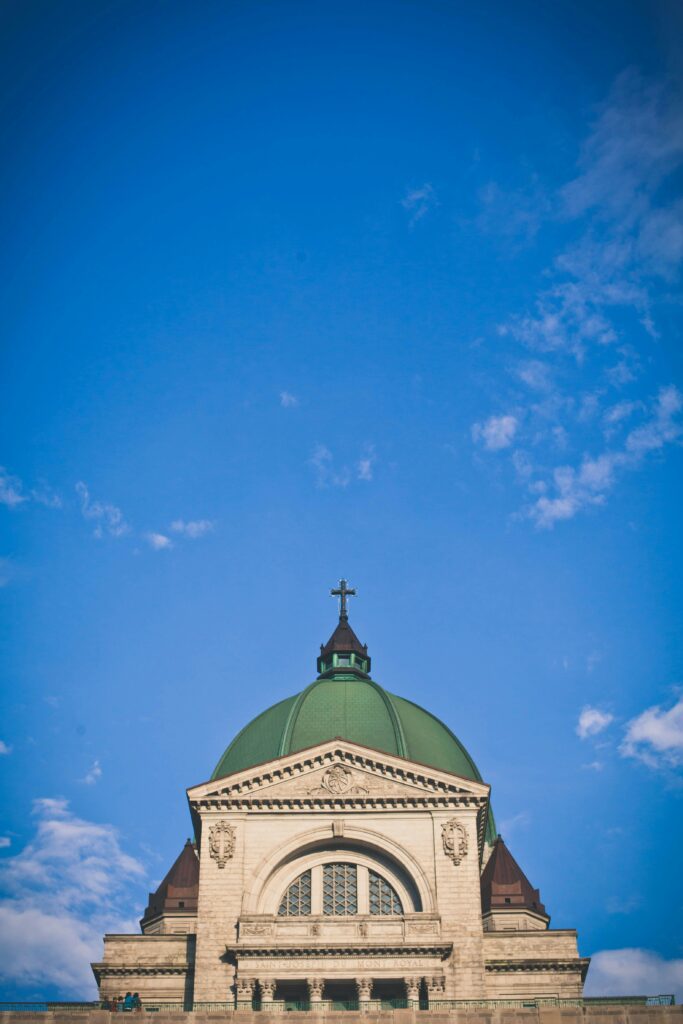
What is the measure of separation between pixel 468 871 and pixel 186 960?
1353 cm

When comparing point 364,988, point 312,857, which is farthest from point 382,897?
point 364,988

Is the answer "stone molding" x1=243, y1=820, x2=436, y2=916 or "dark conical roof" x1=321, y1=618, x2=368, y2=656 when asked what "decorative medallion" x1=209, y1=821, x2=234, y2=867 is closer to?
"stone molding" x1=243, y1=820, x2=436, y2=916

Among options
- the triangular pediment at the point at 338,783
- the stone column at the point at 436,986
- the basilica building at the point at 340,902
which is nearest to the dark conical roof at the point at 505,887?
the basilica building at the point at 340,902

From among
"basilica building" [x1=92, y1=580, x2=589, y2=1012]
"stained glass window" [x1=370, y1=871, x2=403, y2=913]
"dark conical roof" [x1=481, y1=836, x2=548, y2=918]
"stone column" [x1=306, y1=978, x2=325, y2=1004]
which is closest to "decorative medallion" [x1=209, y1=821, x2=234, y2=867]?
"basilica building" [x1=92, y1=580, x2=589, y2=1012]

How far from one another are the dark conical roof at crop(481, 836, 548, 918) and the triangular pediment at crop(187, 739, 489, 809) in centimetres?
1179

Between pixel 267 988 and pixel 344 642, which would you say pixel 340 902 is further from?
pixel 344 642

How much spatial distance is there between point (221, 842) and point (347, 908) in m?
6.20

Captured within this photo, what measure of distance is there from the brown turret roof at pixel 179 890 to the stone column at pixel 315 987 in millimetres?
13597

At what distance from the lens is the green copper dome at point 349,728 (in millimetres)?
57188

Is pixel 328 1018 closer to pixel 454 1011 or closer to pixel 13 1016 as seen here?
pixel 454 1011

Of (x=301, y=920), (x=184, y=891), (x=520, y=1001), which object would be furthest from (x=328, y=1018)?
(x=184, y=891)

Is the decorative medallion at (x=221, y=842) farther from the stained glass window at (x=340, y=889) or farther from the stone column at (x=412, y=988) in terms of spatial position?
the stone column at (x=412, y=988)

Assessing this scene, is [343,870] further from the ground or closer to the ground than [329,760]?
closer to the ground

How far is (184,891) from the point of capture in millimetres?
61562
